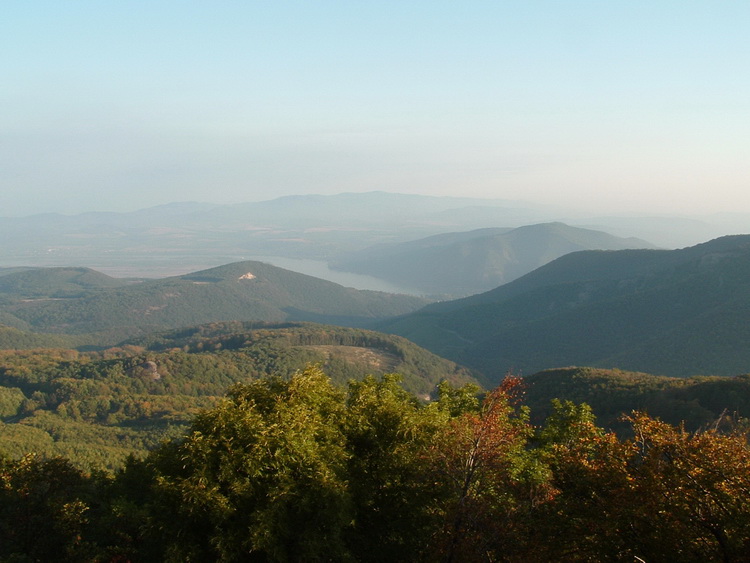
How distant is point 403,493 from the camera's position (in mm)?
14656

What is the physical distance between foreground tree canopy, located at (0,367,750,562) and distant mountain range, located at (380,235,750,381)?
109115mm

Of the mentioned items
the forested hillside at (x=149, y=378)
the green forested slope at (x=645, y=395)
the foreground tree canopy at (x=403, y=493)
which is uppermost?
the foreground tree canopy at (x=403, y=493)

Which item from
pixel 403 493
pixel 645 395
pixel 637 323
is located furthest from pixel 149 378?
pixel 637 323

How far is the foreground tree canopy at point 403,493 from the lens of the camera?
952 centimetres

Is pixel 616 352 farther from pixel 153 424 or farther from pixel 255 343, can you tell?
pixel 153 424

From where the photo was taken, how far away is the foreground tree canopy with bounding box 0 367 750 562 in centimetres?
952

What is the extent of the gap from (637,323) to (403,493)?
504 ft

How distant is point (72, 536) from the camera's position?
57.2 ft

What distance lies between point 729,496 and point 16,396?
391 ft

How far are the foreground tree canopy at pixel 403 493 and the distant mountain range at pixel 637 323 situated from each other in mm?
109115

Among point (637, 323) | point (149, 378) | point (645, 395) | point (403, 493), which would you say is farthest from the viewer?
point (637, 323)

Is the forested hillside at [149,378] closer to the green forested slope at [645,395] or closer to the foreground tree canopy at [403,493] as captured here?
the green forested slope at [645,395]

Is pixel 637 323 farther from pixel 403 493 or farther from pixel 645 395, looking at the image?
pixel 403 493

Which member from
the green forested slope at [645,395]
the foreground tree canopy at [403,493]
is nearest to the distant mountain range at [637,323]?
the green forested slope at [645,395]
